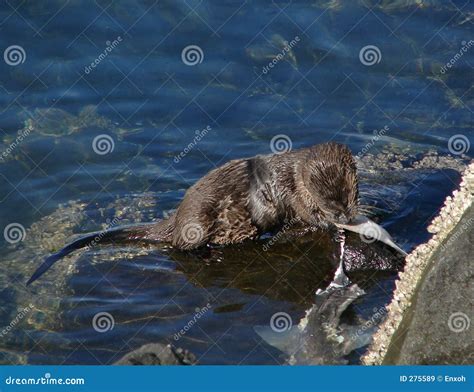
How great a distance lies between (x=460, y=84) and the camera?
10117 millimetres

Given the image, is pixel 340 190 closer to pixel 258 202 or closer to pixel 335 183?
pixel 335 183

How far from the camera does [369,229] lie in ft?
24.0

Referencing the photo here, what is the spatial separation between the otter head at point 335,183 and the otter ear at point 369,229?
0.16 feet

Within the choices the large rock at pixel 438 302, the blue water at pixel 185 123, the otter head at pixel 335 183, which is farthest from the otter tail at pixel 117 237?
the large rock at pixel 438 302

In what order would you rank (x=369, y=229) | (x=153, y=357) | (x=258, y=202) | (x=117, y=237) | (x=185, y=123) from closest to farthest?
(x=153, y=357) → (x=369, y=229) → (x=117, y=237) → (x=258, y=202) → (x=185, y=123)

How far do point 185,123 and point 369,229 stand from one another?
2.89 metres

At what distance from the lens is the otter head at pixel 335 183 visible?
24.1 ft

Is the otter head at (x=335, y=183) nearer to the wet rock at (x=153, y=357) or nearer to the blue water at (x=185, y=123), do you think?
the blue water at (x=185, y=123)

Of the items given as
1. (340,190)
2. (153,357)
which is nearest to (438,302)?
(153,357)

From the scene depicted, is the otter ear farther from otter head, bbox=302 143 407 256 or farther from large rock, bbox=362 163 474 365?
large rock, bbox=362 163 474 365

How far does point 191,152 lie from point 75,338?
2.99 m

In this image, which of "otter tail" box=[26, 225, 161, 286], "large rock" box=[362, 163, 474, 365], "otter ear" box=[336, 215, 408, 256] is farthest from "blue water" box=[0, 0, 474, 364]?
"large rock" box=[362, 163, 474, 365]

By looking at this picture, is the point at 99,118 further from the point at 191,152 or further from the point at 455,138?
the point at 455,138

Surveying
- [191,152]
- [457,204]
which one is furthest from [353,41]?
[457,204]
